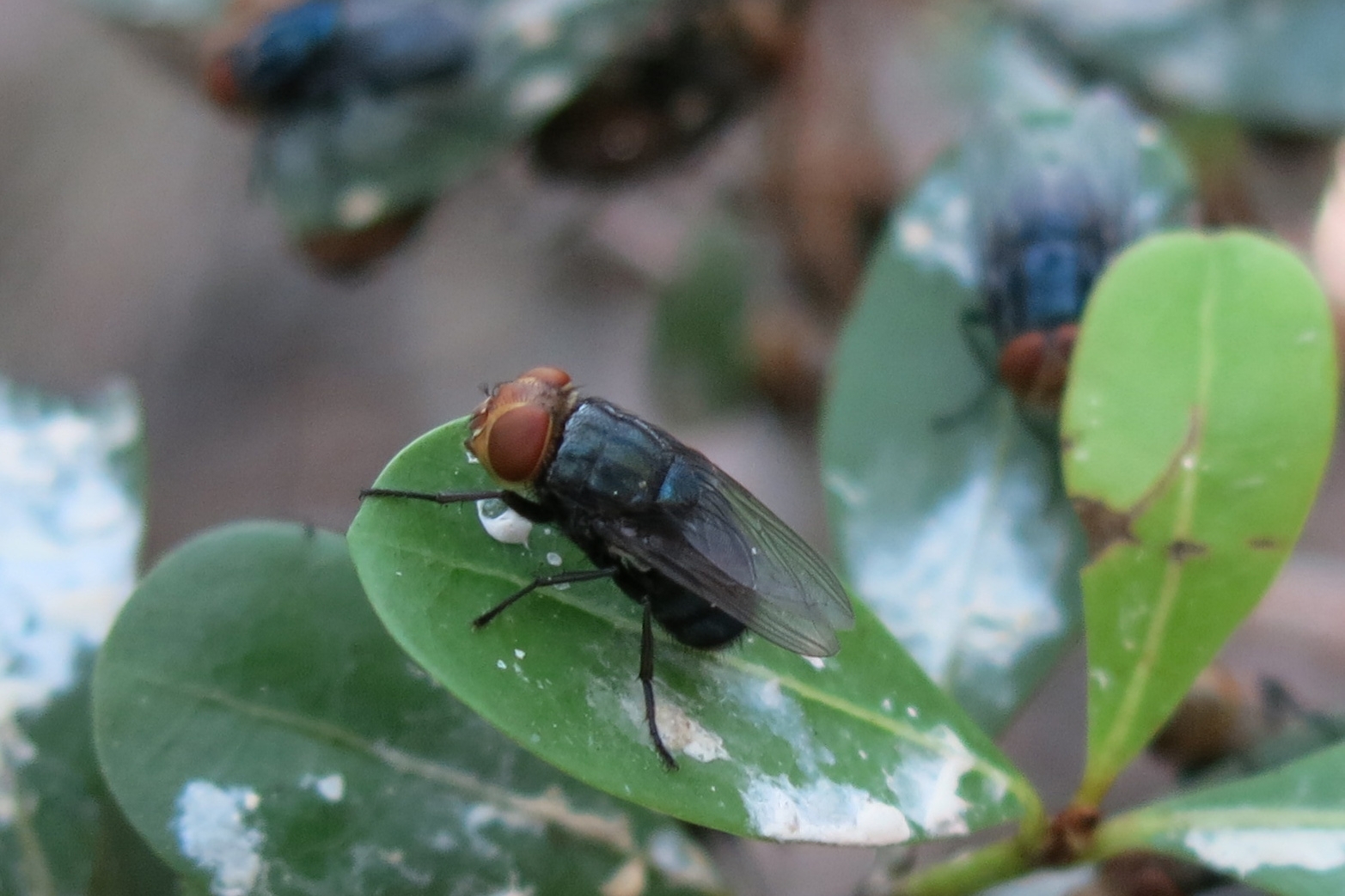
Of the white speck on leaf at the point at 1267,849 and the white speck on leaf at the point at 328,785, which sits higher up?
the white speck on leaf at the point at 1267,849

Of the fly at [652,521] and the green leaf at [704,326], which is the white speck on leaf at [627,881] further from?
the green leaf at [704,326]

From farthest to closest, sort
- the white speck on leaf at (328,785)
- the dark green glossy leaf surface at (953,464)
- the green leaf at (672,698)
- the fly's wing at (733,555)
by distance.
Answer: the dark green glossy leaf surface at (953,464) → the fly's wing at (733,555) → the white speck on leaf at (328,785) → the green leaf at (672,698)

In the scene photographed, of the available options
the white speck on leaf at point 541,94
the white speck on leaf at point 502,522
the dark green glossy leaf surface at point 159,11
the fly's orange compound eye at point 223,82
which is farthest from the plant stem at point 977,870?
the dark green glossy leaf surface at point 159,11

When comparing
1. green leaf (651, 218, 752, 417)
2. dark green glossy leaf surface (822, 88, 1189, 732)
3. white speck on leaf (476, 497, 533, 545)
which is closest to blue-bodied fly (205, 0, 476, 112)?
green leaf (651, 218, 752, 417)

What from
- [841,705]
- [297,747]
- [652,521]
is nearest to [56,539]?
[297,747]

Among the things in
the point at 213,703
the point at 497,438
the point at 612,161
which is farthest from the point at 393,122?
the point at 213,703

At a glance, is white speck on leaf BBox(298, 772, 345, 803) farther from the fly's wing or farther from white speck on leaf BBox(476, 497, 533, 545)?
the fly's wing

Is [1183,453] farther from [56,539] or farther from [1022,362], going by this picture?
[56,539]
